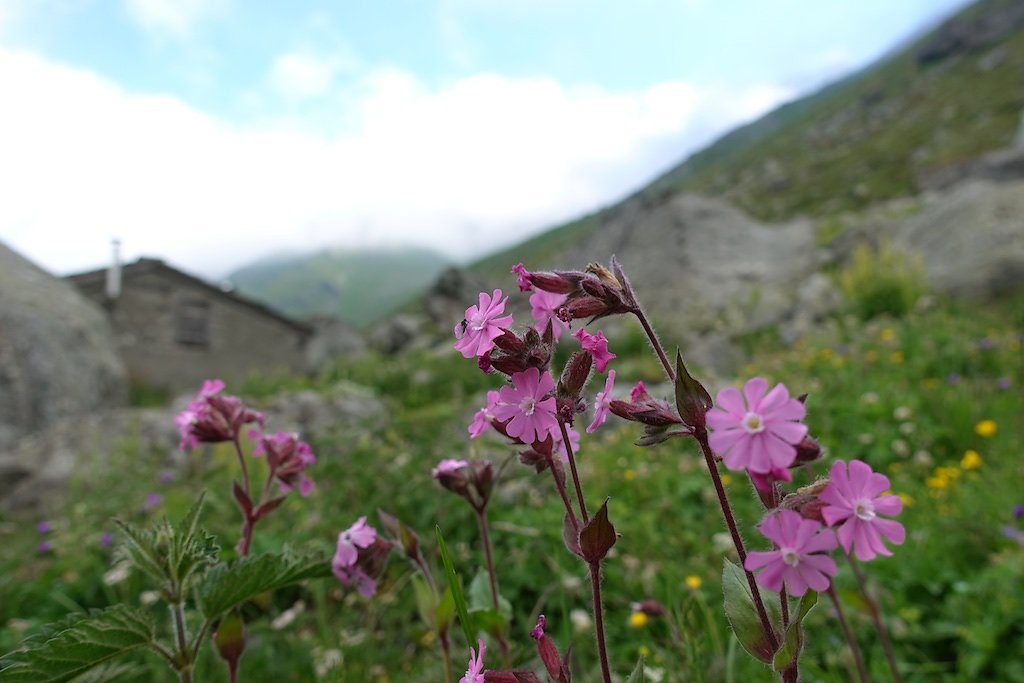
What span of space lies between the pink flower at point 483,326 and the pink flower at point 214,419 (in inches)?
30.3

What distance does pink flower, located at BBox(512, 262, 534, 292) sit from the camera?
0.87 m

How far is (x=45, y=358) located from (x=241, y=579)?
473 inches

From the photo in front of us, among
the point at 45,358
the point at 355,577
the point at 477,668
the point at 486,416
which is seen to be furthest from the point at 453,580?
the point at 45,358

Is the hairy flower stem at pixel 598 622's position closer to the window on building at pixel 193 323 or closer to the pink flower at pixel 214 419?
the pink flower at pixel 214 419

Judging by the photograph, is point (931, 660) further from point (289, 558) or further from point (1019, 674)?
point (289, 558)

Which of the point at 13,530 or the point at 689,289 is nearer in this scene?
the point at 13,530

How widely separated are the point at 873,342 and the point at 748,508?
12.6 feet

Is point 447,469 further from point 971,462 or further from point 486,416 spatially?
point 971,462

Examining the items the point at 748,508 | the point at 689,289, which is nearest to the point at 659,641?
the point at 748,508

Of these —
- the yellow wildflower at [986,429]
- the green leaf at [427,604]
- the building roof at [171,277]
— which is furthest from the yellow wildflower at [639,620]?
the building roof at [171,277]

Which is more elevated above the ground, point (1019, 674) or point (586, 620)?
point (586, 620)

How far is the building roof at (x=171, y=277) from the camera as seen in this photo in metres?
16.9

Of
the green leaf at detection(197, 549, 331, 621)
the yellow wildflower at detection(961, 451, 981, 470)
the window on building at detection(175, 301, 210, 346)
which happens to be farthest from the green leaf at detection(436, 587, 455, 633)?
the window on building at detection(175, 301, 210, 346)

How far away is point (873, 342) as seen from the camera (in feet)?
19.5
